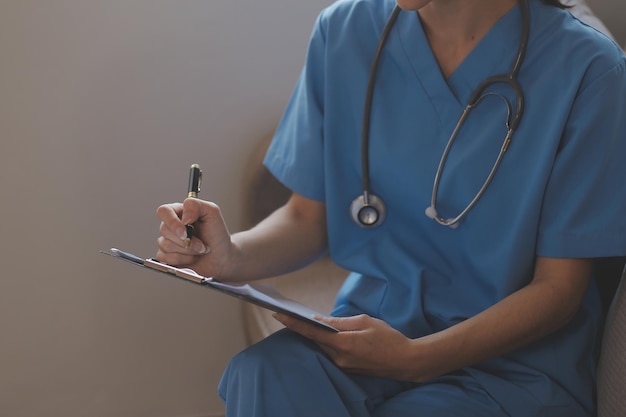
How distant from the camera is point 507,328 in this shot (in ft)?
3.57

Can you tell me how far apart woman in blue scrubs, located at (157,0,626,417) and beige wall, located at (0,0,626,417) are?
362 mm

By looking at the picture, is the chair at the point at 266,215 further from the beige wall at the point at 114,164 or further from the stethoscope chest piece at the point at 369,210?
the stethoscope chest piece at the point at 369,210

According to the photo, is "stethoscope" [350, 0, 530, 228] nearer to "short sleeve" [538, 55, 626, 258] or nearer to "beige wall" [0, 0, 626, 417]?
"short sleeve" [538, 55, 626, 258]

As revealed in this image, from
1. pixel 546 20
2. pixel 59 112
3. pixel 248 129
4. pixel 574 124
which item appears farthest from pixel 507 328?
pixel 59 112

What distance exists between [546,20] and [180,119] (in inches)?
28.1

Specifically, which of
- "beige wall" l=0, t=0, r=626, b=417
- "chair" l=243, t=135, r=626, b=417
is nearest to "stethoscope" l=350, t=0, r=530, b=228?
"chair" l=243, t=135, r=626, b=417

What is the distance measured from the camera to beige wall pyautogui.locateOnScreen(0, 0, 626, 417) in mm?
1506

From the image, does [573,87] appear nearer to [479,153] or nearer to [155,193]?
[479,153]

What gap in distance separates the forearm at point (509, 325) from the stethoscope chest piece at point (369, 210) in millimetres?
194

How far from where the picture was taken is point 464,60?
1.17 meters

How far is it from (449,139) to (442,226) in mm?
118

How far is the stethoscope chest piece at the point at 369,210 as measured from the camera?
1.21m

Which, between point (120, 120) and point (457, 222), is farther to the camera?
point (120, 120)

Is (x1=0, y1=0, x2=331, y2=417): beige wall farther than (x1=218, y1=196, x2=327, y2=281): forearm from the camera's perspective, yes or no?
Yes
